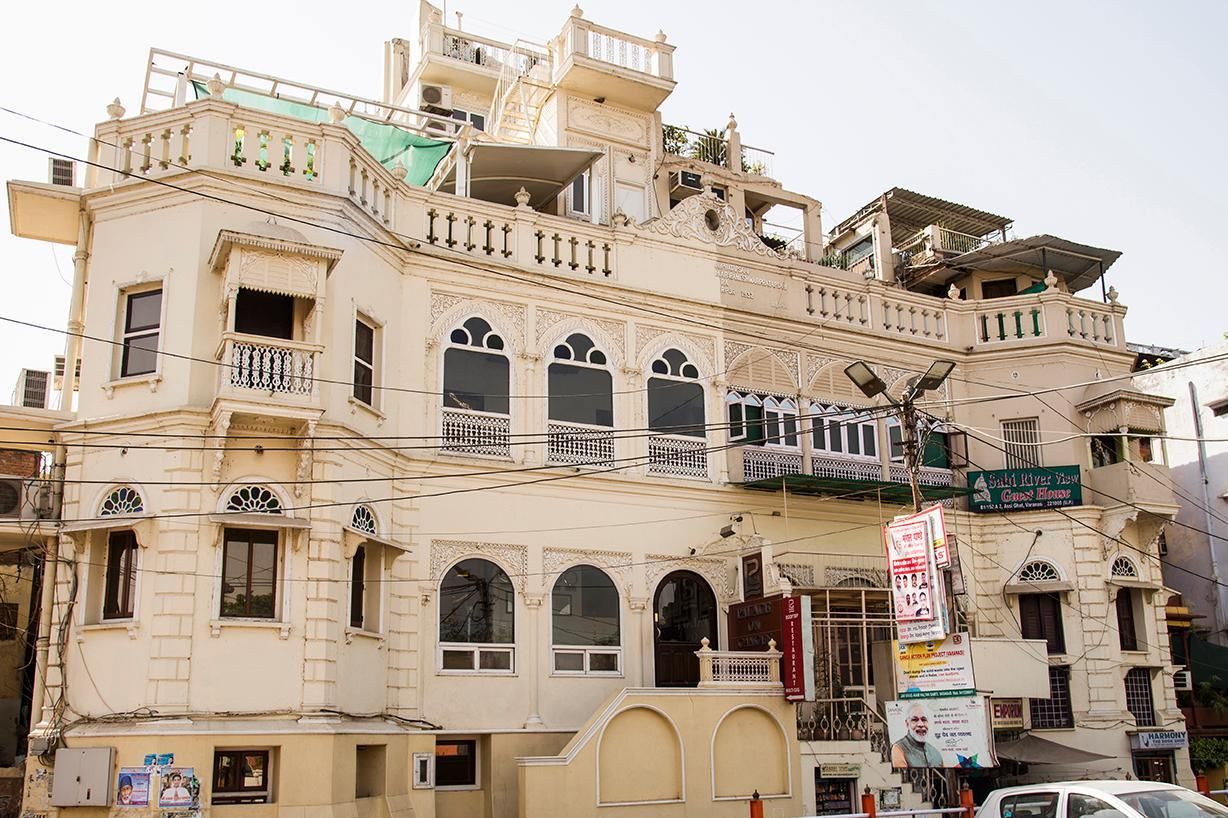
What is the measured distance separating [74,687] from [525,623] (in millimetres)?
7591

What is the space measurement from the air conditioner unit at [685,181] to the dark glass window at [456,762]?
15.8m

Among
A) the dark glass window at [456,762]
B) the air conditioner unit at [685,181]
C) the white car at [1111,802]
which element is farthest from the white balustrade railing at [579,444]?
the white car at [1111,802]

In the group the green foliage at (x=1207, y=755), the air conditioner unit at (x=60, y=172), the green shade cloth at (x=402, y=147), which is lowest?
the green foliage at (x=1207, y=755)

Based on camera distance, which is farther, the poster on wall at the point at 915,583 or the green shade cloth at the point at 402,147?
the green shade cloth at the point at 402,147

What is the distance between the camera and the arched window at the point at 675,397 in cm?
2509

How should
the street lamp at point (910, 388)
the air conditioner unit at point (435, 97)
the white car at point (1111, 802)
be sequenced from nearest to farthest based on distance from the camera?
the white car at point (1111, 802) < the street lamp at point (910, 388) < the air conditioner unit at point (435, 97)

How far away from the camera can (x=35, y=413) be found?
20.0 meters

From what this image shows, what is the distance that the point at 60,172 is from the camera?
21.5 metres

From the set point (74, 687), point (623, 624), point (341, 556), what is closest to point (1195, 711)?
point (623, 624)

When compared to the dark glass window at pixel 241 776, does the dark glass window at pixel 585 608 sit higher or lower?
higher

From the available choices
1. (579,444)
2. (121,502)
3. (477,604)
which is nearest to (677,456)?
(579,444)

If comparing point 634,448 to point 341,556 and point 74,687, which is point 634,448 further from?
point 74,687

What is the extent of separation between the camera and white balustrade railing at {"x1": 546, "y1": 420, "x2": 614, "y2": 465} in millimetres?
23609

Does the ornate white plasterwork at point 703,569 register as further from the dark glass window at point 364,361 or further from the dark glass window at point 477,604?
the dark glass window at point 364,361
